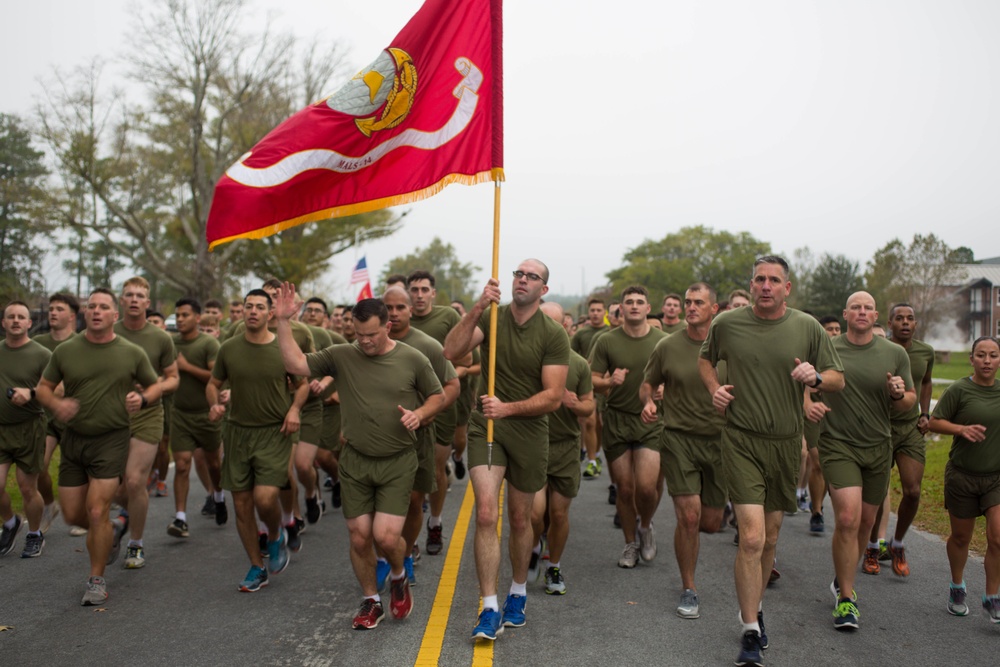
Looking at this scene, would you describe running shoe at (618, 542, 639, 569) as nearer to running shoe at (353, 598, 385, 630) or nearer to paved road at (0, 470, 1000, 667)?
paved road at (0, 470, 1000, 667)

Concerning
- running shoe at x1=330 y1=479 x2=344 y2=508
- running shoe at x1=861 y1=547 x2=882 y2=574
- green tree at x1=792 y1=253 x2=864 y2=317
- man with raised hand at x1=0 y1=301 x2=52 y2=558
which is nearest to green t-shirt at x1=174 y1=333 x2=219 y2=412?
man with raised hand at x1=0 y1=301 x2=52 y2=558

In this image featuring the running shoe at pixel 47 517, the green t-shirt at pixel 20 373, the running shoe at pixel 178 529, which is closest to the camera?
the green t-shirt at pixel 20 373

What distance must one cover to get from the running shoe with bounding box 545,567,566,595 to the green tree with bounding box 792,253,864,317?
218ft

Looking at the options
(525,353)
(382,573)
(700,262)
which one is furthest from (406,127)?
(700,262)

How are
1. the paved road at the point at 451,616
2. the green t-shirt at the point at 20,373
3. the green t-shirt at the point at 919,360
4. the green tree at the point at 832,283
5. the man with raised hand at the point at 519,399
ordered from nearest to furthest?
1. the paved road at the point at 451,616
2. the man with raised hand at the point at 519,399
3. the green t-shirt at the point at 20,373
4. the green t-shirt at the point at 919,360
5. the green tree at the point at 832,283

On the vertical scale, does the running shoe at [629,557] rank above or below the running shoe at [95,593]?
below

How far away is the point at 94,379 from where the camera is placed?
7.11 meters

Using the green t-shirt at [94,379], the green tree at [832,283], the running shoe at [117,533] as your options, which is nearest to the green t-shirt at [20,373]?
the green t-shirt at [94,379]

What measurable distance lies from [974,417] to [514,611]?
379 centimetres

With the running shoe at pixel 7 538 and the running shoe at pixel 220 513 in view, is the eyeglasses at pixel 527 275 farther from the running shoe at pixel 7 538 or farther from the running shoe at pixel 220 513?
the running shoe at pixel 7 538

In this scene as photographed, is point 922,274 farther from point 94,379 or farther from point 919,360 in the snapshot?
point 94,379

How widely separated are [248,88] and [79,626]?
29.6 m

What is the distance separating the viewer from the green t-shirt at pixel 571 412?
283 inches

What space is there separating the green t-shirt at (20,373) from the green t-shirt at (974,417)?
7519mm
